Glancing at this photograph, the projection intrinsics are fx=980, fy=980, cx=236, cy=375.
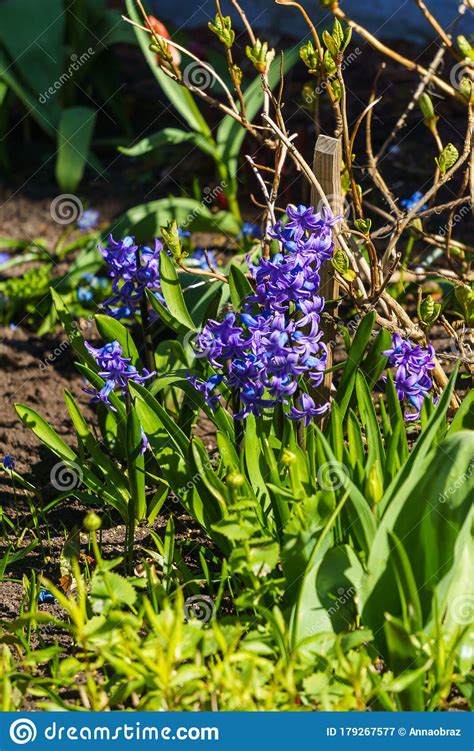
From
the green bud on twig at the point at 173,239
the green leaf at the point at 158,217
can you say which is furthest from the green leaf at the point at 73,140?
the green bud on twig at the point at 173,239

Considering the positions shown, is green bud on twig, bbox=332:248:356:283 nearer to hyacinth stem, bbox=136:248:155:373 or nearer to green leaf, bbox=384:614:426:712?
hyacinth stem, bbox=136:248:155:373

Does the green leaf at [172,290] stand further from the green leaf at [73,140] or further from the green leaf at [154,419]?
the green leaf at [73,140]

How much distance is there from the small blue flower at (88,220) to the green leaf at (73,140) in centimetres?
18

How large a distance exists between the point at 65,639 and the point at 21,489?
69cm

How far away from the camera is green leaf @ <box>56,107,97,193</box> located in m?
4.12

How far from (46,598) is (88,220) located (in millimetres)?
2116

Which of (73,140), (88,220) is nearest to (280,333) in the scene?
(88,220)

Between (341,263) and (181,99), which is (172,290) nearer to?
(341,263)

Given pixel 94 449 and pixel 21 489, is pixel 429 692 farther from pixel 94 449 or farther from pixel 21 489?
pixel 21 489

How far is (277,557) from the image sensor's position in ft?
6.41

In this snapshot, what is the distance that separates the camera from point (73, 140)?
4.12 metres

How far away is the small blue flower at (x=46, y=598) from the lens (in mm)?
2320

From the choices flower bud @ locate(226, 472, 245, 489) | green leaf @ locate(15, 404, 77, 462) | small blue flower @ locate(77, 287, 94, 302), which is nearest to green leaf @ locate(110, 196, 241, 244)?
small blue flower @ locate(77, 287, 94, 302)

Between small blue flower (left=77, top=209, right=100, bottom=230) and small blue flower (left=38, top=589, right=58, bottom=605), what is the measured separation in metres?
2.07
